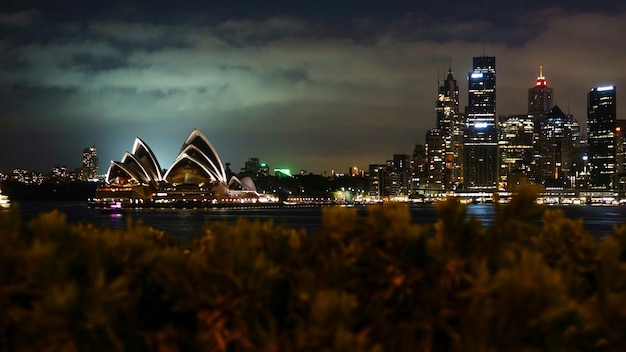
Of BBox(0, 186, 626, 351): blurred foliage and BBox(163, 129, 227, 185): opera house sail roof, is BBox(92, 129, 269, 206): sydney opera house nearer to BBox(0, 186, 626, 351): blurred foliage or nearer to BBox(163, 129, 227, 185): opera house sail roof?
BBox(163, 129, 227, 185): opera house sail roof

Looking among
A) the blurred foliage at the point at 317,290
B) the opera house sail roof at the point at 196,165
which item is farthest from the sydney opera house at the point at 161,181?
the blurred foliage at the point at 317,290

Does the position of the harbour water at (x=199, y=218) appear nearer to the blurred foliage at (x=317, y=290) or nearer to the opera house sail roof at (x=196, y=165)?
the opera house sail roof at (x=196, y=165)

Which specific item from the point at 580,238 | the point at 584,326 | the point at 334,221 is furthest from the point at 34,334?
the point at 580,238

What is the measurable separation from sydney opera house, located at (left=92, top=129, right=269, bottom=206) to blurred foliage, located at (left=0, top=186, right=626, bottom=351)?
120 meters

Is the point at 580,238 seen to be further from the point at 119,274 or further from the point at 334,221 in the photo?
the point at 119,274

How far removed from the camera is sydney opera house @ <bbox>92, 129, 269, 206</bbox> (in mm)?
127750

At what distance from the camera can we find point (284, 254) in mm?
5695

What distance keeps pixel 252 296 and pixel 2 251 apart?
176 centimetres

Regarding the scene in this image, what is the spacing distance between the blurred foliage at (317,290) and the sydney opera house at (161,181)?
4733 inches

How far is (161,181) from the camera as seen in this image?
131 m

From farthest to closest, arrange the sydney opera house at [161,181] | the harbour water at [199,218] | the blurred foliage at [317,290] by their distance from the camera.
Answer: the sydney opera house at [161,181], the harbour water at [199,218], the blurred foliage at [317,290]

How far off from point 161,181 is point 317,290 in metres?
129

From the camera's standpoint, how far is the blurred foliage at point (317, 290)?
4.52 meters

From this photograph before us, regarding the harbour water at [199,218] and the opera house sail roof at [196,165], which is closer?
the harbour water at [199,218]
